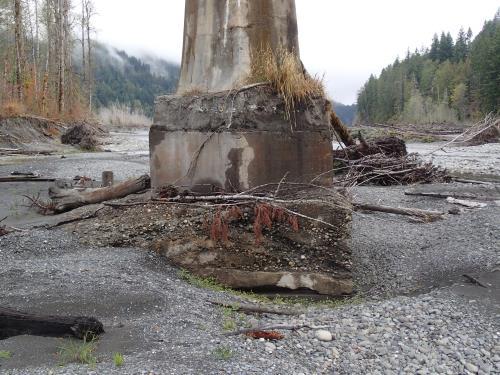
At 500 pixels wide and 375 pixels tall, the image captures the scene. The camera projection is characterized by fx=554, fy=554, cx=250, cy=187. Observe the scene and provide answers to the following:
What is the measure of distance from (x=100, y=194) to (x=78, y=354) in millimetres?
5194

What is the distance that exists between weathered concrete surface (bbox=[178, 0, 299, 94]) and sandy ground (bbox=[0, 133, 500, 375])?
99.7 inches

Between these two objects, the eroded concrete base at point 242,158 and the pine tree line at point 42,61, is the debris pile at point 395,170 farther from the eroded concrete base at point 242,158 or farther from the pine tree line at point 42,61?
the pine tree line at point 42,61

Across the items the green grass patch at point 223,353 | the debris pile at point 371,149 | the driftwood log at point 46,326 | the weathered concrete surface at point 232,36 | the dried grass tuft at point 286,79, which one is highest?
the weathered concrete surface at point 232,36

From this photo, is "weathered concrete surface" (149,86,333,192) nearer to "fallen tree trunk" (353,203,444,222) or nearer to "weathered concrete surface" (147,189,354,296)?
"weathered concrete surface" (147,189,354,296)

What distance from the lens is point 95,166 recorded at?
1781 cm

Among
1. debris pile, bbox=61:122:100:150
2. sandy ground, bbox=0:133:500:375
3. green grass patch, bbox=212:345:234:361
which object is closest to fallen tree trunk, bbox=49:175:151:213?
sandy ground, bbox=0:133:500:375

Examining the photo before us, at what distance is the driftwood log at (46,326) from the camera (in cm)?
405

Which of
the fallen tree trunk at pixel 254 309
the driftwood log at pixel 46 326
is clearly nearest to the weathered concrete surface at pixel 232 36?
the fallen tree trunk at pixel 254 309

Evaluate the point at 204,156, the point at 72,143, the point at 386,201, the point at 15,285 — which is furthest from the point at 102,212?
the point at 72,143

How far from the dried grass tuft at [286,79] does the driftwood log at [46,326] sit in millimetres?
3715

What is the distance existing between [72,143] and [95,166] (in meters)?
9.94

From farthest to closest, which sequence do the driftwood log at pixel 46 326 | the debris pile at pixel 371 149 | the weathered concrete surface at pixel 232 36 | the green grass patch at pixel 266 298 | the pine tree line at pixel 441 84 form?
the pine tree line at pixel 441 84 < the debris pile at pixel 371 149 < the weathered concrete surface at pixel 232 36 < the green grass patch at pixel 266 298 < the driftwood log at pixel 46 326

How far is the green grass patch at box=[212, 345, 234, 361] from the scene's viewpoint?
387cm

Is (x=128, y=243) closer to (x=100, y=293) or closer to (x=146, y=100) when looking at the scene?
(x=100, y=293)
